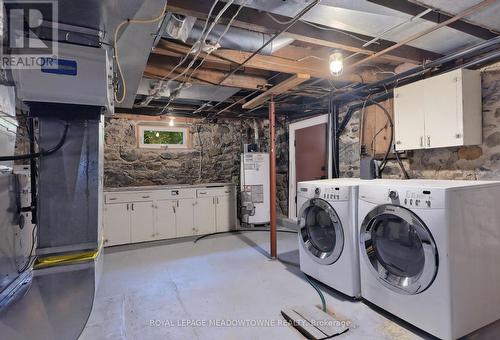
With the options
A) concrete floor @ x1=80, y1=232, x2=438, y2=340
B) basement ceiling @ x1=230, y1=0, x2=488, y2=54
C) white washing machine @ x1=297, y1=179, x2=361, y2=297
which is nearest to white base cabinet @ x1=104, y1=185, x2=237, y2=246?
concrete floor @ x1=80, y1=232, x2=438, y2=340

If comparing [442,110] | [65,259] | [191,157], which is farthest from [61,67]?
[191,157]

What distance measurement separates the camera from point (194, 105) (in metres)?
4.61

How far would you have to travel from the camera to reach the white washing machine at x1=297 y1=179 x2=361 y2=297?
2273 millimetres

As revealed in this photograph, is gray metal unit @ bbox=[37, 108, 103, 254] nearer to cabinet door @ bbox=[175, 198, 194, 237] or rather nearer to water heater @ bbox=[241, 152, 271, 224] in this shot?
cabinet door @ bbox=[175, 198, 194, 237]

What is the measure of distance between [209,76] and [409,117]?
209 cm

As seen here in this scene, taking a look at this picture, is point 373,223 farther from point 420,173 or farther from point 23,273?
point 23,273

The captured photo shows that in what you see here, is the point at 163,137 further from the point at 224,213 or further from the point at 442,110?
the point at 442,110

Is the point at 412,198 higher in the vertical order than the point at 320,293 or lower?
higher

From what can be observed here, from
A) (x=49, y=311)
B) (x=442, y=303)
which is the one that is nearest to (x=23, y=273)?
(x=49, y=311)

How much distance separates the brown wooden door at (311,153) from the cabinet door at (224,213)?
1.31 metres

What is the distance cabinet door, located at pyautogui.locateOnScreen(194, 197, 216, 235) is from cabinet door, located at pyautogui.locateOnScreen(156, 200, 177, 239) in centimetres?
38

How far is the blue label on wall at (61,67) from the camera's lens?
122 cm

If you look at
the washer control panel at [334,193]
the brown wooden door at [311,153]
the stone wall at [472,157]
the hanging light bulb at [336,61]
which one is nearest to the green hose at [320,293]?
the washer control panel at [334,193]

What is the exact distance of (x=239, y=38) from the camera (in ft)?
6.82
